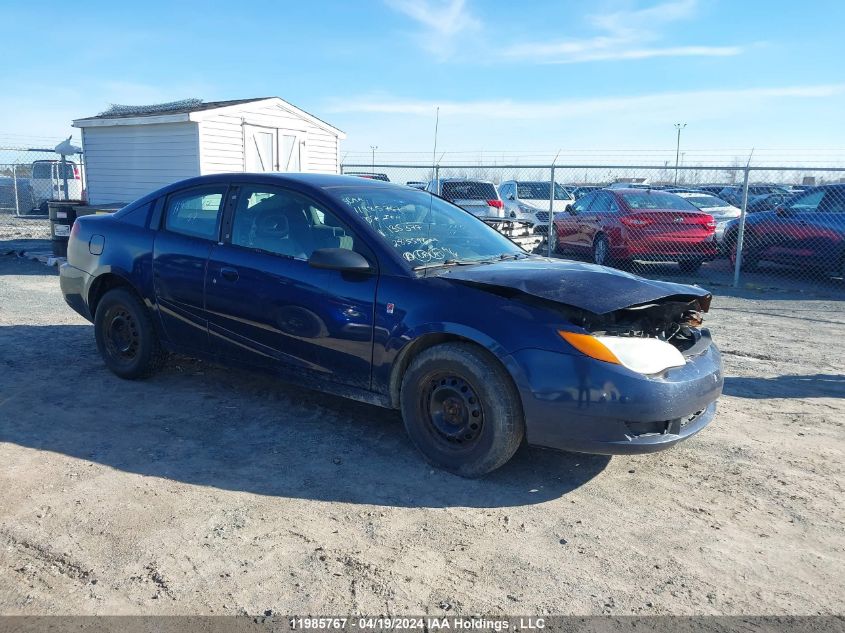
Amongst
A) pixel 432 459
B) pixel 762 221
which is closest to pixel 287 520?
pixel 432 459

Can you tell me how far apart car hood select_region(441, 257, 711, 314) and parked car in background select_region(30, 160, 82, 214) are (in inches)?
A: 951

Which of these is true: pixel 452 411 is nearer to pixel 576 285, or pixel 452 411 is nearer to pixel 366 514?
pixel 366 514

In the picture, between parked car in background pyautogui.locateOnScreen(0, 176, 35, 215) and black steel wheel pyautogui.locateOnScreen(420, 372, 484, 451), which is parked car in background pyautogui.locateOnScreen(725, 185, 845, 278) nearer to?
black steel wheel pyautogui.locateOnScreen(420, 372, 484, 451)

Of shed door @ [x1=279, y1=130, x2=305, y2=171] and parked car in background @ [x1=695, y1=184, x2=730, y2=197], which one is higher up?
shed door @ [x1=279, y1=130, x2=305, y2=171]

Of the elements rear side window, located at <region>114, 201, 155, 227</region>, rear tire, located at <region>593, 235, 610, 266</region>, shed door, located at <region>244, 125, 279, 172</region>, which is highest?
shed door, located at <region>244, 125, 279, 172</region>

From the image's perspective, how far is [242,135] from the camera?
1466 centimetres

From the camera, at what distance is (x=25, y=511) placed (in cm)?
340

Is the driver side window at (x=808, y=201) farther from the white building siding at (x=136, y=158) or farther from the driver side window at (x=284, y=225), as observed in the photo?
the white building siding at (x=136, y=158)

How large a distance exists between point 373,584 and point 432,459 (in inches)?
44.5

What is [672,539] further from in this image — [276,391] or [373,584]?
[276,391]

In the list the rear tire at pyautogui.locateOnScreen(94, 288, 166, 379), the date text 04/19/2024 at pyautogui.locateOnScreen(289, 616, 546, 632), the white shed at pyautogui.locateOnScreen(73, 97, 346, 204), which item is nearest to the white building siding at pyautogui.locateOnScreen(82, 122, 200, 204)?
the white shed at pyautogui.locateOnScreen(73, 97, 346, 204)

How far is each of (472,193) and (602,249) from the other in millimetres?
4025

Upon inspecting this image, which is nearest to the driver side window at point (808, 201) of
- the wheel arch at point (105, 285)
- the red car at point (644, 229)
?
the red car at point (644, 229)

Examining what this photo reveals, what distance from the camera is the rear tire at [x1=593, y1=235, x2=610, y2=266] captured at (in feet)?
43.1
